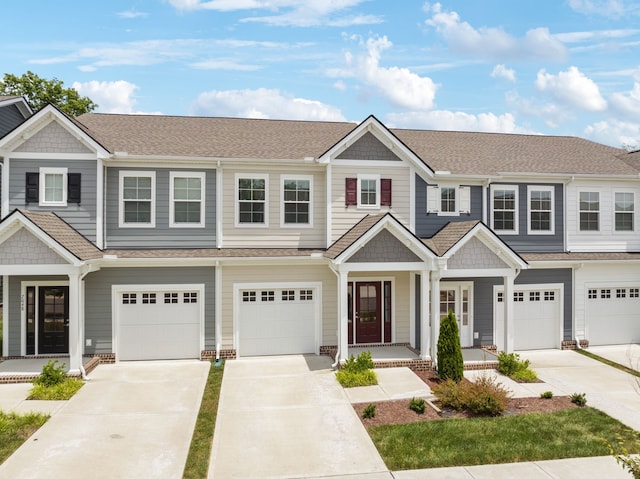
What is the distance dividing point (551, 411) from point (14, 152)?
1639cm

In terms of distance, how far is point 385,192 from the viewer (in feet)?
51.6

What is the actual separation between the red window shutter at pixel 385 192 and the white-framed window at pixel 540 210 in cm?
531

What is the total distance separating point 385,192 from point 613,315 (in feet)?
32.1

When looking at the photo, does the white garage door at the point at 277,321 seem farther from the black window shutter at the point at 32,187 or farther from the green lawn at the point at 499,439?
the black window shutter at the point at 32,187

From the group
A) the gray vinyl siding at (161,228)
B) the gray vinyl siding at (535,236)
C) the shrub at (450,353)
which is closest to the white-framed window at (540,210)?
the gray vinyl siding at (535,236)

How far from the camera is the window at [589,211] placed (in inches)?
679

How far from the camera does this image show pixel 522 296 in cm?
1656

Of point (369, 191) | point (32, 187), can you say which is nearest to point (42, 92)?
point (32, 187)

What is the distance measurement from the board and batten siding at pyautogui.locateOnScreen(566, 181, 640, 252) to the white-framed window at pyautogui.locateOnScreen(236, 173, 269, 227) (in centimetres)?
1108

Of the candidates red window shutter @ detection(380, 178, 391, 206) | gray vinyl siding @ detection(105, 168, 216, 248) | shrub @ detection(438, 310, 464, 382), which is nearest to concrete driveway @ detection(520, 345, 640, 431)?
shrub @ detection(438, 310, 464, 382)

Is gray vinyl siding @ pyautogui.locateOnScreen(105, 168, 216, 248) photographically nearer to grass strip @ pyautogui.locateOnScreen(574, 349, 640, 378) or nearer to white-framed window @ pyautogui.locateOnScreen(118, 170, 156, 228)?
white-framed window @ pyautogui.locateOnScreen(118, 170, 156, 228)

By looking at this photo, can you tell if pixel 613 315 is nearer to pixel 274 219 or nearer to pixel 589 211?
pixel 589 211

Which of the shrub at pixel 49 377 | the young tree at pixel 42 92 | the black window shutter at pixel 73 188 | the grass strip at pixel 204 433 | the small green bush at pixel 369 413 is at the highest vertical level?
the young tree at pixel 42 92

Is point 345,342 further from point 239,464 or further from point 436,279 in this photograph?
point 239,464
